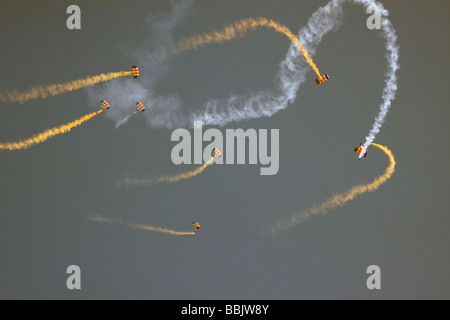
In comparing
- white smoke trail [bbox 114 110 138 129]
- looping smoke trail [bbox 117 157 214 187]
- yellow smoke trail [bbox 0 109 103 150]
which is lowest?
looping smoke trail [bbox 117 157 214 187]

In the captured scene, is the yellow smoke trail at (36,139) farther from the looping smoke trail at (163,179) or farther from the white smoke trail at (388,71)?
the white smoke trail at (388,71)

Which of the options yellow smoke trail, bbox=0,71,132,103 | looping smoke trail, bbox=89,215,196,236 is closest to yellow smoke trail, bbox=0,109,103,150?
yellow smoke trail, bbox=0,71,132,103

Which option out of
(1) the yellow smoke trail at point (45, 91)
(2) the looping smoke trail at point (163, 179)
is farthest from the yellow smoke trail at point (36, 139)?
(2) the looping smoke trail at point (163, 179)

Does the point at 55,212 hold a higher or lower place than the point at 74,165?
lower

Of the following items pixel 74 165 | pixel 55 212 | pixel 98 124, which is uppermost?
pixel 98 124

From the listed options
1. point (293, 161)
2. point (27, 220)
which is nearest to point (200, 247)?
point (293, 161)

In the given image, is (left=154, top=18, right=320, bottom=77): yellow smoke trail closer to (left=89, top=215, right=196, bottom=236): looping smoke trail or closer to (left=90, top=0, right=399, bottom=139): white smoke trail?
(left=90, top=0, right=399, bottom=139): white smoke trail
